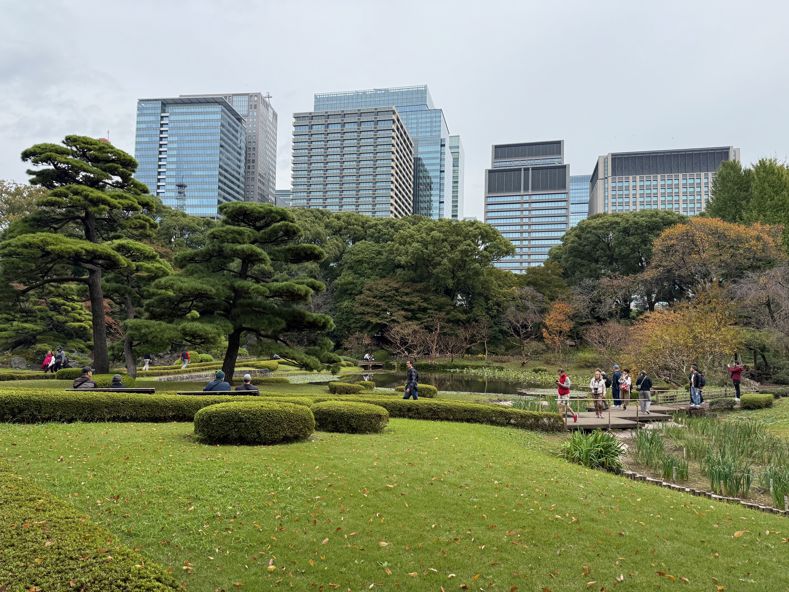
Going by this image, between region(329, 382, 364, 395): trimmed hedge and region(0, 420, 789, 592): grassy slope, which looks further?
region(329, 382, 364, 395): trimmed hedge

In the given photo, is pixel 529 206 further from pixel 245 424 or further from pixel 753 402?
pixel 245 424

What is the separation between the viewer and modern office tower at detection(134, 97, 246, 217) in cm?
11356

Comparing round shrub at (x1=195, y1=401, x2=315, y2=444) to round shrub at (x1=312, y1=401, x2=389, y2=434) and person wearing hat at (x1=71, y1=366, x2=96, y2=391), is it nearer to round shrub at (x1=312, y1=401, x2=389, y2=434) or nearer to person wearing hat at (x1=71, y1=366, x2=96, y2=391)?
round shrub at (x1=312, y1=401, x2=389, y2=434)

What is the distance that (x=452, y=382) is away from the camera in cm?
2989

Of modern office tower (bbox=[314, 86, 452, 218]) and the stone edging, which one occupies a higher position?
modern office tower (bbox=[314, 86, 452, 218])

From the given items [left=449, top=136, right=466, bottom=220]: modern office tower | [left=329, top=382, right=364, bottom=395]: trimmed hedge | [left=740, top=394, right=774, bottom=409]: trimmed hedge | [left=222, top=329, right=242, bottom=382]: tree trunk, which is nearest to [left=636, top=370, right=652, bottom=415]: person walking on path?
[left=740, top=394, right=774, bottom=409]: trimmed hedge

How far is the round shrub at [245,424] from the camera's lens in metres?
7.88

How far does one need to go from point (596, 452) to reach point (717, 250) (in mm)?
25134

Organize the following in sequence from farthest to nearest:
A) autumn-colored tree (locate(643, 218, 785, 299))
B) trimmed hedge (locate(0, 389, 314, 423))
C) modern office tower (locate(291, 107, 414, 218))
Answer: modern office tower (locate(291, 107, 414, 218)) → autumn-colored tree (locate(643, 218, 785, 299)) → trimmed hedge (locate(0, 389, 314, 423))

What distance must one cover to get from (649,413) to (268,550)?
45.7ft

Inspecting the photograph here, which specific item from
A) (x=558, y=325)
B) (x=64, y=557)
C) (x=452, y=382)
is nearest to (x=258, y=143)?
(x=558, y=325)

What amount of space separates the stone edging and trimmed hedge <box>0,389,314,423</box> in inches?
220

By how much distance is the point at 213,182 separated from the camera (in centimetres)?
11356

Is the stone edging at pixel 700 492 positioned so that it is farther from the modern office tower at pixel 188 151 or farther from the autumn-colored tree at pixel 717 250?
the modern office tower at pixel 188 151
